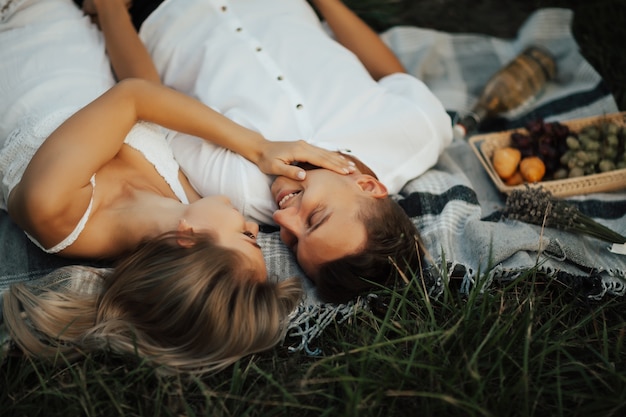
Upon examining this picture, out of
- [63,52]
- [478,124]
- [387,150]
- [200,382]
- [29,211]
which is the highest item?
[63,52]

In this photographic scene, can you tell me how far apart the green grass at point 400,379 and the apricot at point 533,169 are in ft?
3.15

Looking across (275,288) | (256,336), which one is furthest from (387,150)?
(256,336)

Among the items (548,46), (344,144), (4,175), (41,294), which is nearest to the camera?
(41,294)

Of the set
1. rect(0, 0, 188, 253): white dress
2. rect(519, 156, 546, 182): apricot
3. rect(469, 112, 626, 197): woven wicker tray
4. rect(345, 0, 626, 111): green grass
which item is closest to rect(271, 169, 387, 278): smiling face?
rect(0, 0, 188, 253): white dress

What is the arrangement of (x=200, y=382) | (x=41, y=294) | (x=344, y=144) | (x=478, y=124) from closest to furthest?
(x=200, y=382)
(x=41, y=294)
(x=344, y=144)
(x=478, y=124)

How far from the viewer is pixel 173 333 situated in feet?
6.64

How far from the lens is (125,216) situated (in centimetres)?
234

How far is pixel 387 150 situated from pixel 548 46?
1.69 metres

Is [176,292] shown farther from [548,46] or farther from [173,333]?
[548,46]

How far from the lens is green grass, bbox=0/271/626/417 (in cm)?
184

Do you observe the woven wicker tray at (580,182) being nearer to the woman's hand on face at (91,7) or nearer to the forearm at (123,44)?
the forearm at (123,44)

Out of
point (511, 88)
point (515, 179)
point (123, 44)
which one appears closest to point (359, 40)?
point (511, 88)

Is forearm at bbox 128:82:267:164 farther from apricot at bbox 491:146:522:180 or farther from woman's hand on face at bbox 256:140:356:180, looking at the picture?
apricot at bbox 491:146:522:180

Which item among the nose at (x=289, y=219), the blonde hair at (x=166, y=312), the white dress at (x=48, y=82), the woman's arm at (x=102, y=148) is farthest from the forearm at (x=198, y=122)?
the blonde hair at (x=166, y=312)
